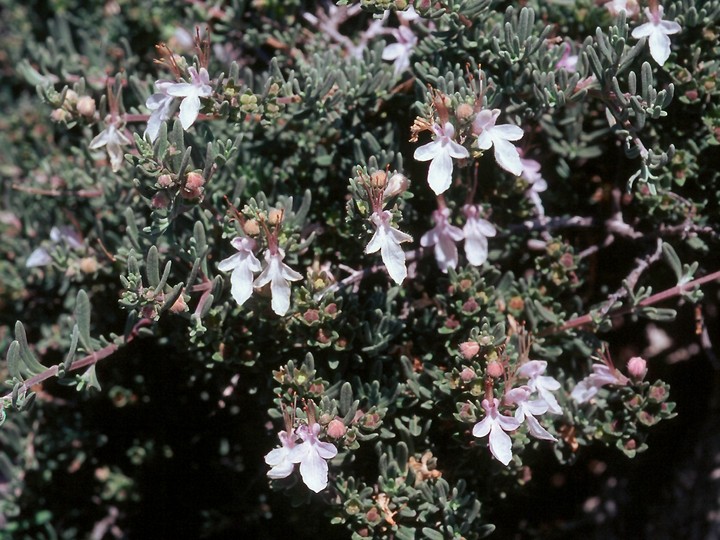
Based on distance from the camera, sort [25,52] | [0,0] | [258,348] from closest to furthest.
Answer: [258,348] → [25,52] → [0,0]

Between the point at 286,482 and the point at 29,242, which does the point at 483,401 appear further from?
the point at 29,242

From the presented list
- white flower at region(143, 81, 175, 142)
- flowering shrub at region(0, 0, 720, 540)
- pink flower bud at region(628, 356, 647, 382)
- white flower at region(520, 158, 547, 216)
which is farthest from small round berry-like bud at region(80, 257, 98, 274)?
pink flower bud at region(628, 356, 647, 382)

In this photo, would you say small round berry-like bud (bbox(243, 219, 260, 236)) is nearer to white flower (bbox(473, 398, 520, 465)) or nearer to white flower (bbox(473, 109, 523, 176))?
white flower (bbox(473, 109, 523, 176))

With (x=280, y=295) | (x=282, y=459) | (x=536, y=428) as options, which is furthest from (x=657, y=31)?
(x=282, y=459)

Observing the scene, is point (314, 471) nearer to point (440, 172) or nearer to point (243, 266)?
point (243, 266)

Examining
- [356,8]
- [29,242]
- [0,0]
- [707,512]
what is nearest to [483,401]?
[707,512]

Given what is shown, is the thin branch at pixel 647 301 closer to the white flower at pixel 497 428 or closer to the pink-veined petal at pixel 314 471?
the white flower at pixel 497 428

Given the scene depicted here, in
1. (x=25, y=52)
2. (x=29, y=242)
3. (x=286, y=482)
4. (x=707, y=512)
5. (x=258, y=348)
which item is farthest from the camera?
(x=25, y=52)
